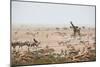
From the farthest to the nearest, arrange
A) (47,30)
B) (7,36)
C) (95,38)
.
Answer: (95,38), (47,30), (7,36)

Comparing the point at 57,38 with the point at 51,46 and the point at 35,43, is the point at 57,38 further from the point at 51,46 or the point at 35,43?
the point at 35,43

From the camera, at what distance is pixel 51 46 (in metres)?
2.58

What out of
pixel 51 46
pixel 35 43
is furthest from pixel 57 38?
pixel 35 43

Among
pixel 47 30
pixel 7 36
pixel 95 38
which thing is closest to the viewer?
pixel 7 36

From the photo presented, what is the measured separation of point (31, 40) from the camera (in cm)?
249

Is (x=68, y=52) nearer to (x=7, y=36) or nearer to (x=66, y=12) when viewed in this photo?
(x=66, y=12)

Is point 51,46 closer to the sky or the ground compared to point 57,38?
closer to the ground

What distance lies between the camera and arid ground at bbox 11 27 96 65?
95.9 inches

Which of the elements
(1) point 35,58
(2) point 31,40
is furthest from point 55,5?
(1) point 35,58

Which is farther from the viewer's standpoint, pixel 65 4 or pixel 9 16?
pixel 65 4

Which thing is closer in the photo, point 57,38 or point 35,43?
point 35,43

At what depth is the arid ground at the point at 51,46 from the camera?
2.44 metres

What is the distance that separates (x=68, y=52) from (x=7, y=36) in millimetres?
829
